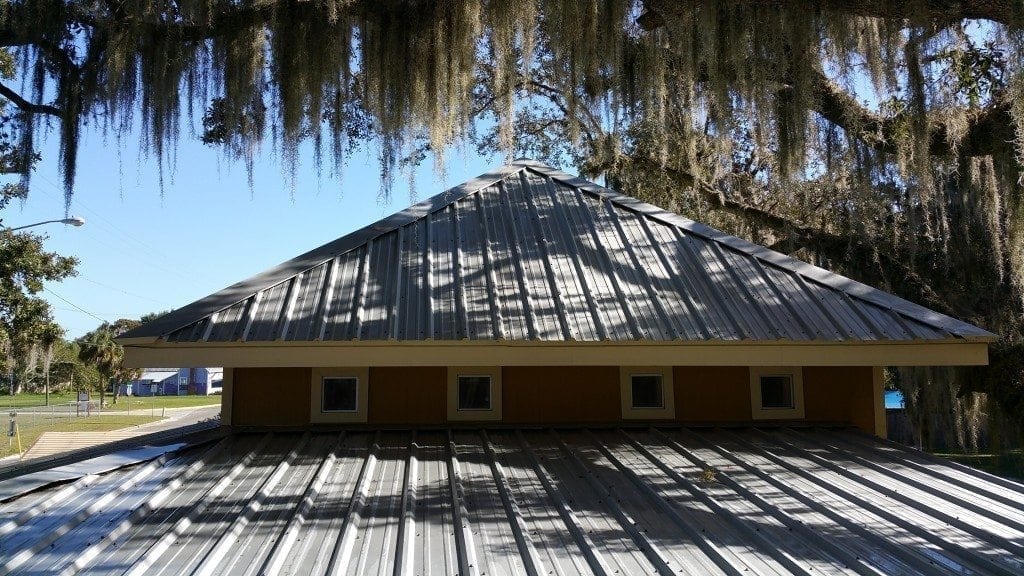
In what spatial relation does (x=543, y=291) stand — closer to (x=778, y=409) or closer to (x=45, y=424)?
(x=778, y=409)

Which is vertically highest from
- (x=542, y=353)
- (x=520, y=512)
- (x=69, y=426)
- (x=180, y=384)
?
(x=542, y=353)

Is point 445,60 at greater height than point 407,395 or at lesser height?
greater

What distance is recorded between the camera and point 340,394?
6828 mm

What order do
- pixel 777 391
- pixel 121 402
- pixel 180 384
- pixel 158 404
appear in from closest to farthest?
pixel 777 391
pixel 158 404
pixel 121 402
pixel 180 384

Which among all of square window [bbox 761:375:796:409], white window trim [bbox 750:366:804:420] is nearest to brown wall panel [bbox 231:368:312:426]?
white window trim [bbox 750:366:804:420]

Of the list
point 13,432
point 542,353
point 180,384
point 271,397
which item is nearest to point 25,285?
point 13,432

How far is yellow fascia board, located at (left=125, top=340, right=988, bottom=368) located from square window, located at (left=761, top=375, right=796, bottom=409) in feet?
3.47

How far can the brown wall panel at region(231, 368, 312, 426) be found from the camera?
6.63 meters

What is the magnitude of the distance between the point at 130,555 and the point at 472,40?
493 cm

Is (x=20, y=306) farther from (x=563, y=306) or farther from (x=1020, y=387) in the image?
(x=1020, y=387)

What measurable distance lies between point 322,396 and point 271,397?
1.64ft

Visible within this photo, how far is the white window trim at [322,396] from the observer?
22.0 feet

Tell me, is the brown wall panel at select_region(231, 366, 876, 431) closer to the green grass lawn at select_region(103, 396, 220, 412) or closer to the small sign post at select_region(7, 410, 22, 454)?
the small sign post at select_region(7, 410, 22, 454)

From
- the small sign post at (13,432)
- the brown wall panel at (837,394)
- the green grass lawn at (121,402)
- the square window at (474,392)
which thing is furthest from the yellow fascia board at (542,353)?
the green grass lawn at (121,402)
